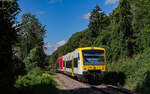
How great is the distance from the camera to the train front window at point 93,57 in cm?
1726

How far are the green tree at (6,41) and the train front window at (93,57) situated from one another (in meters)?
8.58

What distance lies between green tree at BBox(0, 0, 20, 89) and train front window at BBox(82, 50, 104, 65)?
8.58 meters

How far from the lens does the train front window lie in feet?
56.6

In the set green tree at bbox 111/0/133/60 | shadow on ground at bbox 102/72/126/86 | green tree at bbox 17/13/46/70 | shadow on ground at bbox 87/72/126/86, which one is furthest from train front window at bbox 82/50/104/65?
green tree at bbox 17/13/46/70

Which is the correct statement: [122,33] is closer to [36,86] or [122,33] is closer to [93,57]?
[93,57]

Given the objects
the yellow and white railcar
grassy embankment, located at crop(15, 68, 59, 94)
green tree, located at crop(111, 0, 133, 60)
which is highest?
green tree, located at crop(111, 0, 133, 60)

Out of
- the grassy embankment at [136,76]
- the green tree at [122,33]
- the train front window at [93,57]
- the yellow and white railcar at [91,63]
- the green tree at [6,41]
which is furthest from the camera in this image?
the green tree at [122,33]

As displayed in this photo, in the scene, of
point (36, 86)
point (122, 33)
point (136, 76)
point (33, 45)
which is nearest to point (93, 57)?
point (136, 76)

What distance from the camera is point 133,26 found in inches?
1153

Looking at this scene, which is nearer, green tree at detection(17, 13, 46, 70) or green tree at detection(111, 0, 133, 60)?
green tree at detection(111, 0, 133, 60)

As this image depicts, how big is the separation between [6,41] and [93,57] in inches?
396

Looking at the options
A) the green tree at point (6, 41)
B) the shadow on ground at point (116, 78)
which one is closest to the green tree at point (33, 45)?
the shadow on ground at point (116, 78)

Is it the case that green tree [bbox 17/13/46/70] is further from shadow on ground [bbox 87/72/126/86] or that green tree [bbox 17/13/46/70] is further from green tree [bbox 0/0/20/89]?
green tree [bbox 0/0/20/89]

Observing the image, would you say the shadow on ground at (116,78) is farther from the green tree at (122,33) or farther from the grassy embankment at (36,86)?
the green tree at (122,33)
